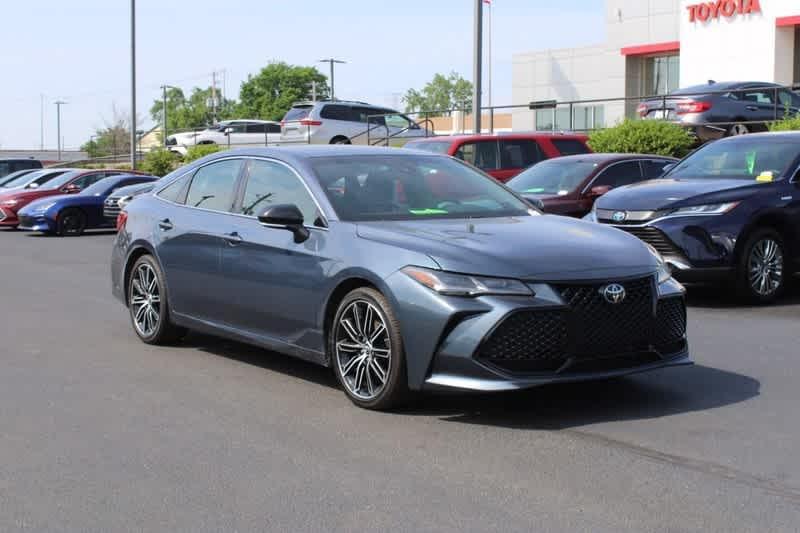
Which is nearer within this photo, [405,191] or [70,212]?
[405,191]

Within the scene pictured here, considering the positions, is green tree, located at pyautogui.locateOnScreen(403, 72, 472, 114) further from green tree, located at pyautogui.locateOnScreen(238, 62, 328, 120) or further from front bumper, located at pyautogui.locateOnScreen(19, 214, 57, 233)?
front bumper, located at pyautogui.locateOnScreen(19, 214, 57, 233)

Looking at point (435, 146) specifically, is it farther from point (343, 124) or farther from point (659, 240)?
point (343, 124)

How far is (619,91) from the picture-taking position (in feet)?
183

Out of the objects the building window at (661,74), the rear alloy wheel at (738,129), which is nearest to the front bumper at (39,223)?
the rear alloy wheel at (738,129)

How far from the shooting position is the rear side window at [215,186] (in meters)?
8.32

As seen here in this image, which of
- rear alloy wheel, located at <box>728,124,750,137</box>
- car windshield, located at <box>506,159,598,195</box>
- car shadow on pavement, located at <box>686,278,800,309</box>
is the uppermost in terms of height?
rear alloy wheel, located at <box>728,124,750,137</box>

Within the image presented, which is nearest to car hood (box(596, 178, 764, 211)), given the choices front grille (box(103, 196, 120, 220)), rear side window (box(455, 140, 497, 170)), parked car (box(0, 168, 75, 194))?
rear side window (box(455, 140, 497, 170))

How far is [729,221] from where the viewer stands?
1123cm

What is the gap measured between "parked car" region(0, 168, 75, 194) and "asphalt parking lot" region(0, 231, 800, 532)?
21.3 meters

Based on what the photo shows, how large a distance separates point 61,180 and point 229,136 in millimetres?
16825

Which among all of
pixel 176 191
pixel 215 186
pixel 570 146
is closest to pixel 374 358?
pixel 215 186

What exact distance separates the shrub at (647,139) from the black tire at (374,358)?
16.5 m

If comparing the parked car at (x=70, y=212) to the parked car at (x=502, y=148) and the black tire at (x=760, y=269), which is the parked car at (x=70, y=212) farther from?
the black tire at (x=760, y=269)

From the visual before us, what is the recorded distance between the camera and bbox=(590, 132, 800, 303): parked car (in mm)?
11195
